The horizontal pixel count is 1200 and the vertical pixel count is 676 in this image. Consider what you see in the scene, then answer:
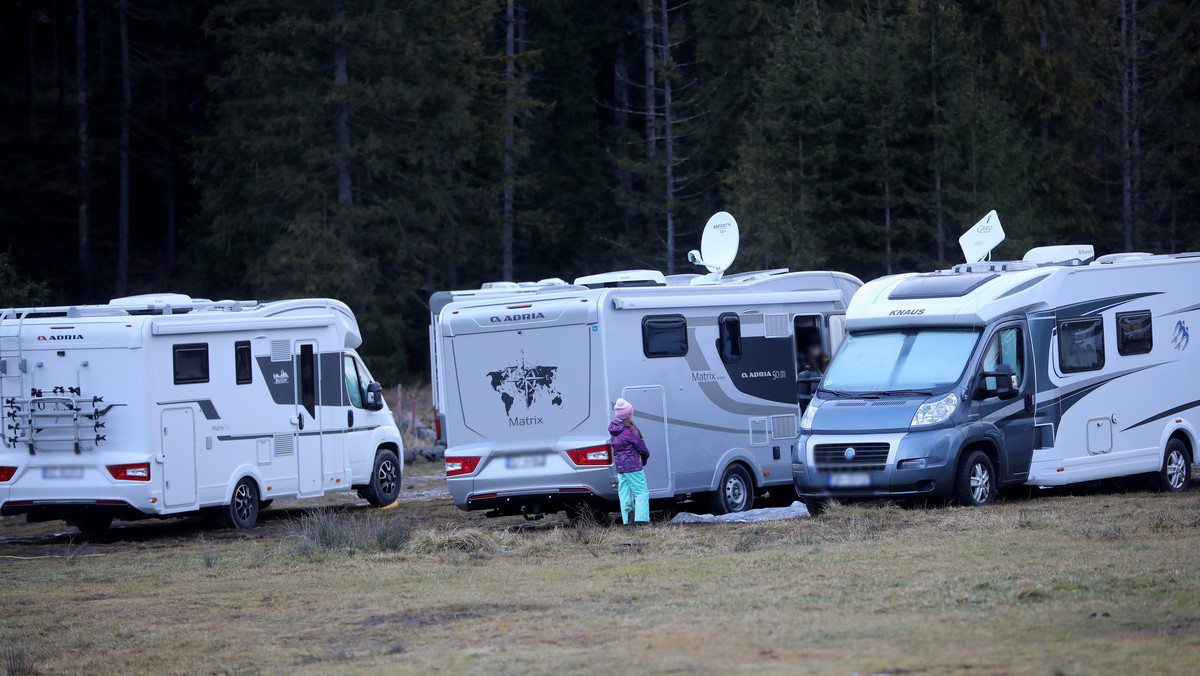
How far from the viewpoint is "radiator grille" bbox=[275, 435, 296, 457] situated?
653 inches

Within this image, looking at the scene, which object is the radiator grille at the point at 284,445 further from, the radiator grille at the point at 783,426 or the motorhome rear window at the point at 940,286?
the motorhome rear window at the point at 940,286

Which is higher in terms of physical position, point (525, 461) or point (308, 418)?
point (308, 418)

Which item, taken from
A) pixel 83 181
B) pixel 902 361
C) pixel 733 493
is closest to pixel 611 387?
pixel 733 493

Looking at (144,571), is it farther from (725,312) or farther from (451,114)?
(451,114)

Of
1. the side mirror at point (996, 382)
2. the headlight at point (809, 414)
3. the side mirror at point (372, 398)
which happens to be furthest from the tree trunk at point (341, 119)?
the side mirror at point (996, 382)

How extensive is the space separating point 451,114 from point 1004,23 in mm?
16428

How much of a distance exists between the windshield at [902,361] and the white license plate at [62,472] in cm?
829

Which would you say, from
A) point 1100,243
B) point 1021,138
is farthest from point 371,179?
point 1100,243

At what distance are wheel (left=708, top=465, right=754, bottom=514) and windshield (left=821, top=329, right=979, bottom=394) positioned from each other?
177 centimetres

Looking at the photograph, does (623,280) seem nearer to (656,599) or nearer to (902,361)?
(902,361)

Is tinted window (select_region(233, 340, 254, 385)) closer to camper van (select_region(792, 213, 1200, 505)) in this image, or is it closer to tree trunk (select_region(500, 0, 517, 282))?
camper van (select_region(792, 213, 1200, 505))

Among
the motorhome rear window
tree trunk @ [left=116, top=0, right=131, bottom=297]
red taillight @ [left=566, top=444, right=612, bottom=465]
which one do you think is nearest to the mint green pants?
red taillight @ [left=566, top=444, right=612, bottom=465]

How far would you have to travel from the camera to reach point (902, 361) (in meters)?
13.8

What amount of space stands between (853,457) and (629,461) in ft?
7.29
